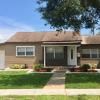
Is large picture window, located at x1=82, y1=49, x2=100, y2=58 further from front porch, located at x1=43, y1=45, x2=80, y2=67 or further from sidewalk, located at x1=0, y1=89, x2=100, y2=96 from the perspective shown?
sidewalk, located at x1=0, y1=89, x2=100, y2=96

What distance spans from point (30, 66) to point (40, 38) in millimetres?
3838

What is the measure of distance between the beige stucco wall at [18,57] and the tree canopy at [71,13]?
52.1 ft

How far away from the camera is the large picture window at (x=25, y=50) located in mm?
44391

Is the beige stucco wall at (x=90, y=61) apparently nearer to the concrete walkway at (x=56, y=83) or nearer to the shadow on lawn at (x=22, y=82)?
the concrete walkway at (x=56, y=83)

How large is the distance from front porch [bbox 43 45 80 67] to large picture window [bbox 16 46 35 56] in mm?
1687

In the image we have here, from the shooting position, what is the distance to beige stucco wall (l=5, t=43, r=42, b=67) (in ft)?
144

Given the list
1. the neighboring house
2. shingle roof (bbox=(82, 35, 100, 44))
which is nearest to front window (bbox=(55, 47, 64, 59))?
the neighboring house

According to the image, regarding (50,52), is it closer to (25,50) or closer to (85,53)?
(25,50)

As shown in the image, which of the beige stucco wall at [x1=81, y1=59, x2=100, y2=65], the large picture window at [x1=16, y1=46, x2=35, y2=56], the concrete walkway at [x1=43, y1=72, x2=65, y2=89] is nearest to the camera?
the concrete walkway at [x1=43, y1=72, x2=65, y2=89]

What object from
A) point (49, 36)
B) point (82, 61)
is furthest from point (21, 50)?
point (82, 61)

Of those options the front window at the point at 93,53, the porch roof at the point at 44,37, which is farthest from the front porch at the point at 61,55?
the front window at the point at 93,53

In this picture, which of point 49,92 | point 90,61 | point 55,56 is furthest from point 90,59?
point 49,92

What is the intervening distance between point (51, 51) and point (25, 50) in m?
3.27

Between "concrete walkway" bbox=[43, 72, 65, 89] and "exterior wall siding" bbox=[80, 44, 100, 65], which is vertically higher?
"exterior wall siding" bbox=[80, 44, 100, 65]
